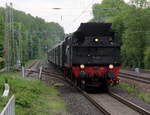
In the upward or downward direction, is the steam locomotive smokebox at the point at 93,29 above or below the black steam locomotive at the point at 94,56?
above

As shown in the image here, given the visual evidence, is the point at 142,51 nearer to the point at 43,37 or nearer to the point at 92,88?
the point at 92,88

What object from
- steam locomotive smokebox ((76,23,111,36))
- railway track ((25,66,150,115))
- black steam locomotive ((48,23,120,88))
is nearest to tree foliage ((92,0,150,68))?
steam locomotive smokebox ((76,23,111,36))

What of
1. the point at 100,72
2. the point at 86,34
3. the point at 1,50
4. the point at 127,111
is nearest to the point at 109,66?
the point at 100,72

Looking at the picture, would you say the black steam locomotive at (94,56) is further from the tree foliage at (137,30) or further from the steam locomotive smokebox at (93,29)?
the tree foliage at (137,30)

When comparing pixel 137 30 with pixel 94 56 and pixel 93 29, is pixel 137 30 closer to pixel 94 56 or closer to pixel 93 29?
pixel 93 29

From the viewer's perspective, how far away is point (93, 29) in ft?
62.2

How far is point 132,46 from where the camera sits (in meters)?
56.7

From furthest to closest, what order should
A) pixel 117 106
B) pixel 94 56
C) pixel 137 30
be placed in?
pixel 137 30 < pixel 94 56 < pixel 117 106

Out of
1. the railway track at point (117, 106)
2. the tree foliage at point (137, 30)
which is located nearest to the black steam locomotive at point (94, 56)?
the railway track at point (117, 106)

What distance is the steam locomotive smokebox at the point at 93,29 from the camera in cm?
1877

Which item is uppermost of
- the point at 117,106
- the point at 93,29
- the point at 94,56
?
the point at 93,29

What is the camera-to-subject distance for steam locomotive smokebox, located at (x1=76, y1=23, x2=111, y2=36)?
18.8 m

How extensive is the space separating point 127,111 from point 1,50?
41.3 metres

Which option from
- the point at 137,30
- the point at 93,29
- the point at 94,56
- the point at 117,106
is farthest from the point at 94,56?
the point at 137,30
